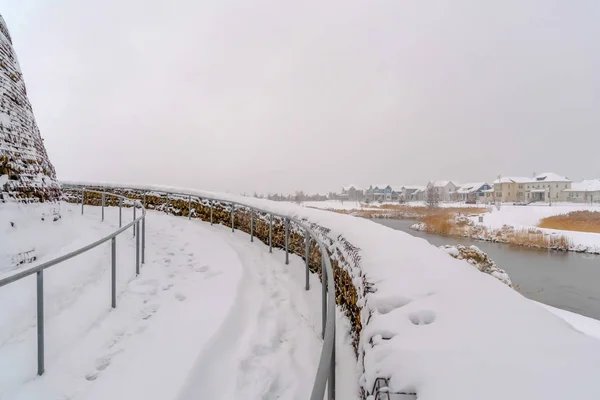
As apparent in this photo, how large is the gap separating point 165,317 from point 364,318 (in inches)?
87.8

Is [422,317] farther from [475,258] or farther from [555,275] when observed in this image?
[555,275]

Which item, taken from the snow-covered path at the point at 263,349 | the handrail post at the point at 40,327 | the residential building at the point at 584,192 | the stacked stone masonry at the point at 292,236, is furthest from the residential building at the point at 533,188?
the handrail post at the point at 40,327

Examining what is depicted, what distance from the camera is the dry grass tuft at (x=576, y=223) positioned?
21.4 m

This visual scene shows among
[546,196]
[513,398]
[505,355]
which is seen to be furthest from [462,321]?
[546,196]

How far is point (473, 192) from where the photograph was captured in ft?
241

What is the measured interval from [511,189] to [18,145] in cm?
7465

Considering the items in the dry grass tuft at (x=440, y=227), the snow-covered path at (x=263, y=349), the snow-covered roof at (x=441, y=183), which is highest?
the snow-covered roof at (x=441, y=183)

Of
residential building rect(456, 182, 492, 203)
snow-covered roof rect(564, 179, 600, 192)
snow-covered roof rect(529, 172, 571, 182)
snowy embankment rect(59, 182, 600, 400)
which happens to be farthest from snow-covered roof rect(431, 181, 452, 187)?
snowy embankment rect(59, 182, 600, 400)

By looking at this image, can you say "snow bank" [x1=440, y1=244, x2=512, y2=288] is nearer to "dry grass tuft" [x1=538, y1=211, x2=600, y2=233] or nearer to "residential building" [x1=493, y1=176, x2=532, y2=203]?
"dry grass tuft" [x1=538, y1=211, x2=600, y2=233]

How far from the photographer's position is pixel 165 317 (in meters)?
3.31

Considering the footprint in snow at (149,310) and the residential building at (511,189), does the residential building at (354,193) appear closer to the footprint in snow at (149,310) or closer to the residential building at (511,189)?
the residential building at (511,189)

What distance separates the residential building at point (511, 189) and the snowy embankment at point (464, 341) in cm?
7198

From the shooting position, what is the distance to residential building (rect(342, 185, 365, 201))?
86.6 metres

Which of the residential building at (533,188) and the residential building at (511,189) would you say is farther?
the residential building at (511,189)
